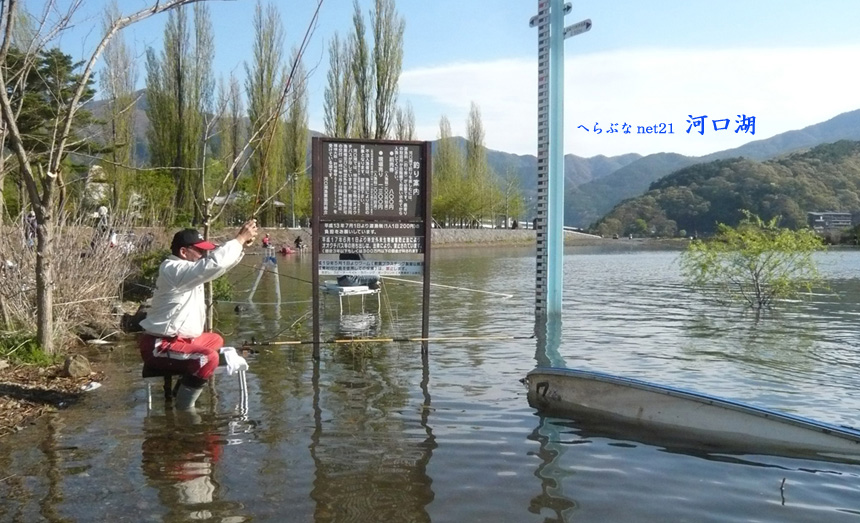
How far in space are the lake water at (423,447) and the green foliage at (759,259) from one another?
3.50 metres

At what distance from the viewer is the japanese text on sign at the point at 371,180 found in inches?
367

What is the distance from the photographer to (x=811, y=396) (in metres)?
7.77

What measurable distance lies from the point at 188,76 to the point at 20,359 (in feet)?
126

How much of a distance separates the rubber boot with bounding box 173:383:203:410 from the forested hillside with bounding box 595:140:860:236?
77.8m

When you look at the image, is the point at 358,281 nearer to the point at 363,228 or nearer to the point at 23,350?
the point at 363,228

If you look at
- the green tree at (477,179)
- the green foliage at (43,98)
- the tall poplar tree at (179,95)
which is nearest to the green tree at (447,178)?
the green tree at (477,179)

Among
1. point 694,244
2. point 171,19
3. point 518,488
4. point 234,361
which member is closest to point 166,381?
point 234,361

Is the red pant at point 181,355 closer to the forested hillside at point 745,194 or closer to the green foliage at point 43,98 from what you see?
the green foliage at point 43,98

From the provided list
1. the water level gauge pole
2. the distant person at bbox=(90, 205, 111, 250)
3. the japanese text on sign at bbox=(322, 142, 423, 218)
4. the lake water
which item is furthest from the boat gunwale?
the distant person at bbox=(90, 205, 111, 250)

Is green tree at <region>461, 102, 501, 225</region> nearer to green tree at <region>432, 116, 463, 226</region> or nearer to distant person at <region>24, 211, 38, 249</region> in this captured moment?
green tree at <region>432, 116, 463, 226</region>

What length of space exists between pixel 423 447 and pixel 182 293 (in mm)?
2280

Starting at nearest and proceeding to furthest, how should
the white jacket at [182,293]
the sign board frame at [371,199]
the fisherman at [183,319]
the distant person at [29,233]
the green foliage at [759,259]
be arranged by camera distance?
the white jacket at [182,293] < the fisherman at [183,319] < the sign board frame at [371,199] < the distant person at [29,233] < the green foliage at [759,259]

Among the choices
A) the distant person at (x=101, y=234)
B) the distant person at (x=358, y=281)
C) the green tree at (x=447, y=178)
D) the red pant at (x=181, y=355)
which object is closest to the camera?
the red pant at (x=181, y=355)

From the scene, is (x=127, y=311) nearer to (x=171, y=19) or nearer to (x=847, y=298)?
(x=847, y=298)
